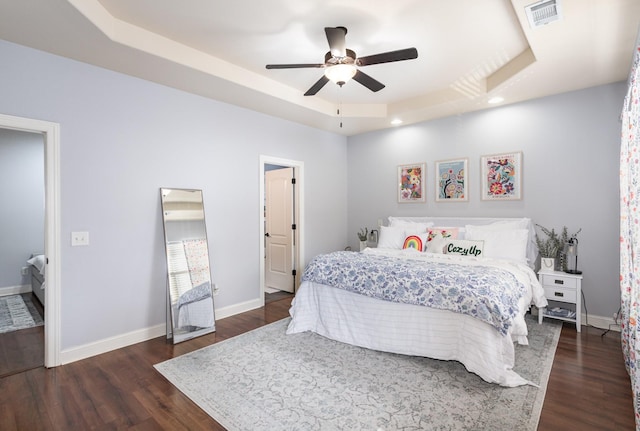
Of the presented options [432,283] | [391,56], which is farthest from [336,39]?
[432,283]

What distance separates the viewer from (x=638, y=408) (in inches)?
72.2

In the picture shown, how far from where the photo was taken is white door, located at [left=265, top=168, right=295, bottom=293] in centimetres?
530

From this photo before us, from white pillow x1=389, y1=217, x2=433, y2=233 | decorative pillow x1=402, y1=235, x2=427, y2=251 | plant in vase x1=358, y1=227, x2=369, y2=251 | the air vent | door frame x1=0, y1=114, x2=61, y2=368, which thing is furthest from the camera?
plant in vase x1=358, y1=227, x2=369, y2=251

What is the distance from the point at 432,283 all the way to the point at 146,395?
2409 mm

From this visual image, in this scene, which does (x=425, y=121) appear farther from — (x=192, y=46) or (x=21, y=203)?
(x=21, y=203)

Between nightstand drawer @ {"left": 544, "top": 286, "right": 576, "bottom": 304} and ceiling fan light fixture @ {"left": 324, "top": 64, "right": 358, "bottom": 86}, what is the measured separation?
10.6ft

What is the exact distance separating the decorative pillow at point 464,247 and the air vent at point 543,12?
2336 mm

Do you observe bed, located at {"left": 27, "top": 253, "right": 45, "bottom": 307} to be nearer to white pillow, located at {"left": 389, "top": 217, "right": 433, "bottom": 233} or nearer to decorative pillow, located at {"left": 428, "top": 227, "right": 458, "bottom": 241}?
white pillow, located at {"left": 389, "top": 217, "right": 433, "bottom": 233}

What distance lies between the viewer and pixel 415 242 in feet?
14.4

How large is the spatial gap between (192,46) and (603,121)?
4.45m

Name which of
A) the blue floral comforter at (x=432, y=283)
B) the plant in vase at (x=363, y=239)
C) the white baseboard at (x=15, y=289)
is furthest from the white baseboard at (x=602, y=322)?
the white baseboard at (x=15, y=289)

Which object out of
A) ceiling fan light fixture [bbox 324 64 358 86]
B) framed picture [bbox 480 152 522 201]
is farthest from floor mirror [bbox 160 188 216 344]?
framed picture [bbox 480 152 522 201]

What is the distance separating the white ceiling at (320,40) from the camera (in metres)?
2.46

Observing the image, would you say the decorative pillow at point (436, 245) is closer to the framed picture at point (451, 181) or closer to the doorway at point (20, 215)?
the framed picture at point (451, 181)
